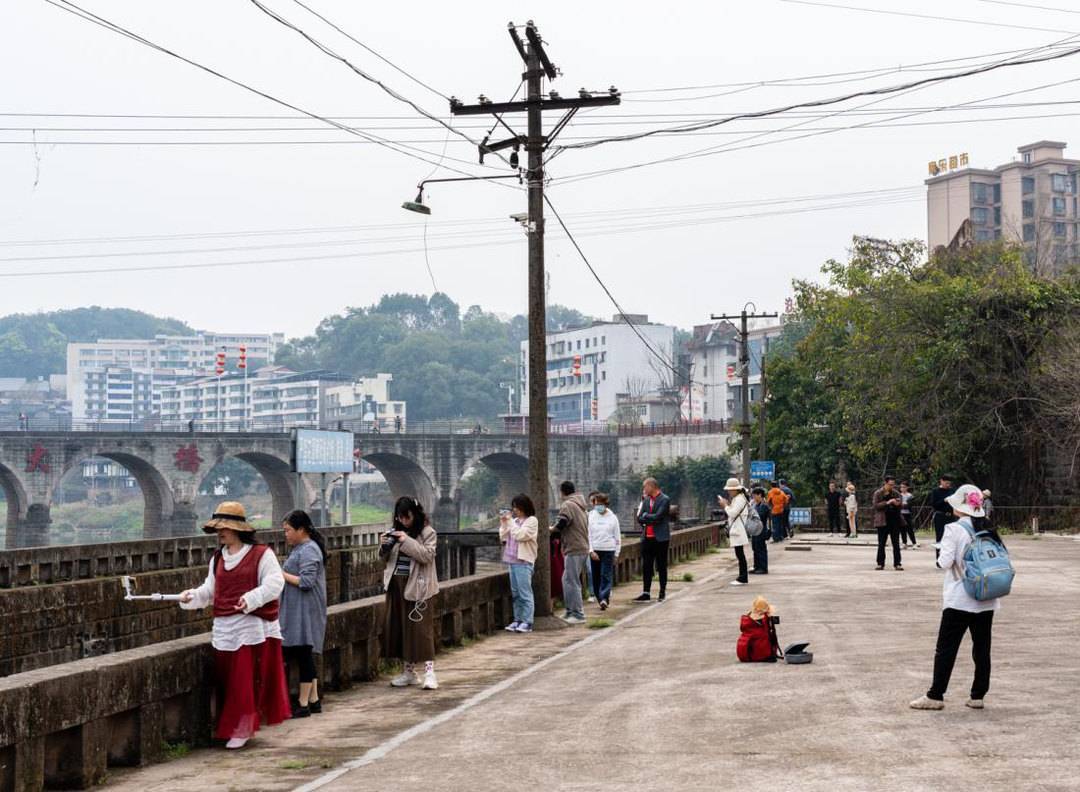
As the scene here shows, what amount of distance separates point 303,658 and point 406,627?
1812 mm

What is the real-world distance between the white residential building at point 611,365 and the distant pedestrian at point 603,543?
131370mm

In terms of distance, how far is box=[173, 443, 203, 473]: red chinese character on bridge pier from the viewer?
90.2 metres

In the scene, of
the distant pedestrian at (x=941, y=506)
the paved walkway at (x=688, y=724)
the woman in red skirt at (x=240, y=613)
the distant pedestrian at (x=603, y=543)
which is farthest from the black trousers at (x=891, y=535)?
the woman in red skirt at (x=240, y=613)

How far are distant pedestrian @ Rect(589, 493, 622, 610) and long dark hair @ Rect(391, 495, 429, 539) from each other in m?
8.13

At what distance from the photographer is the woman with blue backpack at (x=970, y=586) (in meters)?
10.3

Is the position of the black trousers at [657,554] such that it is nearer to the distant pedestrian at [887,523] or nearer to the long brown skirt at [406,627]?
the distant pedestrian at [887,523]

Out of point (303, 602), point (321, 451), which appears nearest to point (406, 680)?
point (303, 602)

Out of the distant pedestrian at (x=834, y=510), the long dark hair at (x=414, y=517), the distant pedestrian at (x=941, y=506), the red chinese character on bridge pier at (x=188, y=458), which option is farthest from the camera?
the red chinese character on bridge pier at (x=188, y=458)

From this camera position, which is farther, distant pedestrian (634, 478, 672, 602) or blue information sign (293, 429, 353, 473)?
blue information sign (293, 429, 353, 473)

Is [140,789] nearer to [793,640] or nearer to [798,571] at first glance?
[793,640]

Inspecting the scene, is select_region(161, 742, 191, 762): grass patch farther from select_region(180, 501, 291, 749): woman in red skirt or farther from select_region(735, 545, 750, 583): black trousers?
select_region(735, 545, 750, 583): black trousers

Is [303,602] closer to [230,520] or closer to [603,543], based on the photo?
[230,520]

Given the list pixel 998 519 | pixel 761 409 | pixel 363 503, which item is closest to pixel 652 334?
pixel 363 503

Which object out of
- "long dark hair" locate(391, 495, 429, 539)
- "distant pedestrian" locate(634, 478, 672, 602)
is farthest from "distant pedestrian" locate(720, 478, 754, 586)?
"long dark hair" locate(391, 495, 429, 539)
